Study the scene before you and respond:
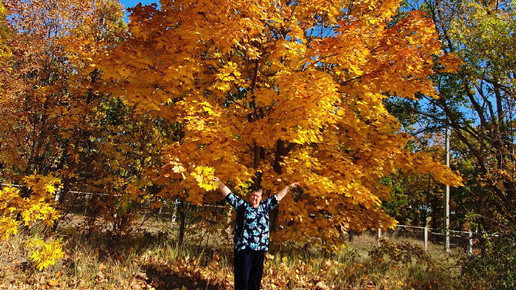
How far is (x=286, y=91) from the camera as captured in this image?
480 cm

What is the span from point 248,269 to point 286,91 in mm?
2636

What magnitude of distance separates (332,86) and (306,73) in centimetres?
67

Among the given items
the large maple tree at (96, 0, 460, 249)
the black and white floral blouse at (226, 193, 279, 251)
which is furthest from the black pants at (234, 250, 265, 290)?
the large maple tree at (96, 0, 460, 249)

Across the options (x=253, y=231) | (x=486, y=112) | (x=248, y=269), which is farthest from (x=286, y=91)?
(x=486, y=112)

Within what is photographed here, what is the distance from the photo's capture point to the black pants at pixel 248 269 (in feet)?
12.6

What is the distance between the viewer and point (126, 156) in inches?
243

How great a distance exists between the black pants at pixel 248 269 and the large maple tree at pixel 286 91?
108cm

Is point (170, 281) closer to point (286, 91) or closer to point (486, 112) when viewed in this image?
point (286, 91)

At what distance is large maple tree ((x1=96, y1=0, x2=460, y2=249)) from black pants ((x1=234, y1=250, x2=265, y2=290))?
108cm

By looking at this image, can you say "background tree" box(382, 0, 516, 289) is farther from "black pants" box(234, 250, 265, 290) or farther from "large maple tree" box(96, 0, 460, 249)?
"black pants" box(234, 250, 265, 290)

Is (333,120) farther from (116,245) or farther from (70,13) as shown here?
(70,13)

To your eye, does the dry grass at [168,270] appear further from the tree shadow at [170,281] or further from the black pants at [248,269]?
the black pants at [248,269]

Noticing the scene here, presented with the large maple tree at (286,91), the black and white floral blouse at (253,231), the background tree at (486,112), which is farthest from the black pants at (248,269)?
the background tree at (486,112)

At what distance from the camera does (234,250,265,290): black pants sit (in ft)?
12.6
